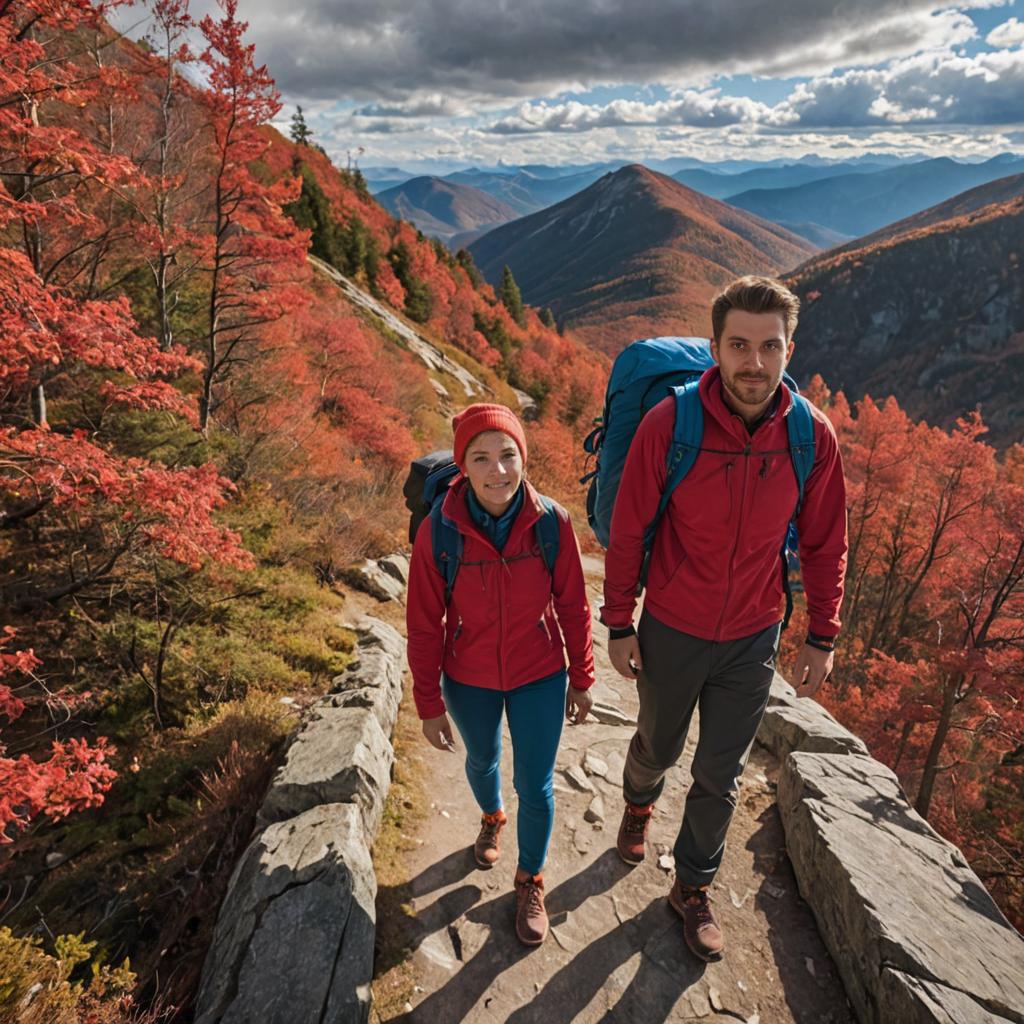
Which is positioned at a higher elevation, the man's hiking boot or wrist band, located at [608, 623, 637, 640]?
wrist band, located at [608, 623, 637, 640]

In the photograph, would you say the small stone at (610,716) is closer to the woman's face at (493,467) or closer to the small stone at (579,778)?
the small stone at (579,778)

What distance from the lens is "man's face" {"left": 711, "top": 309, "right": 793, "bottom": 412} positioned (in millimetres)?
2209

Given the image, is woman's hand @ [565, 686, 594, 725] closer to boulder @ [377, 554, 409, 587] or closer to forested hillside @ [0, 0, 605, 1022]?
→ forested hillside @ [0, 0, 605, 1022]

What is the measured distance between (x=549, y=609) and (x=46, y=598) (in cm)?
585

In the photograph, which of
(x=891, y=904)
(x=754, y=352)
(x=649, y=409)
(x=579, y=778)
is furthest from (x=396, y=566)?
(x=754, y=352)

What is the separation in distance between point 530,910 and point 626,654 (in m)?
1.63

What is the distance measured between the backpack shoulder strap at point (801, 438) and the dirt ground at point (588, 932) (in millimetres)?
2617

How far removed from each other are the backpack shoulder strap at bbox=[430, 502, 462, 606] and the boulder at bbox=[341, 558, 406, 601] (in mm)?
5886

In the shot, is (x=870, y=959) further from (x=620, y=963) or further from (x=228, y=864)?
(x=228, y=864)

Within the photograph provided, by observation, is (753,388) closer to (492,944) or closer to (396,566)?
(492,944)

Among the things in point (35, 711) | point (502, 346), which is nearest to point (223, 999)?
point (35, 711)

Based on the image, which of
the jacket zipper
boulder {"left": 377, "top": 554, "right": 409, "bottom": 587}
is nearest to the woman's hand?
the jacket zipper

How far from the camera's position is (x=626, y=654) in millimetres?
2754

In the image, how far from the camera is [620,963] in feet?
10.1
